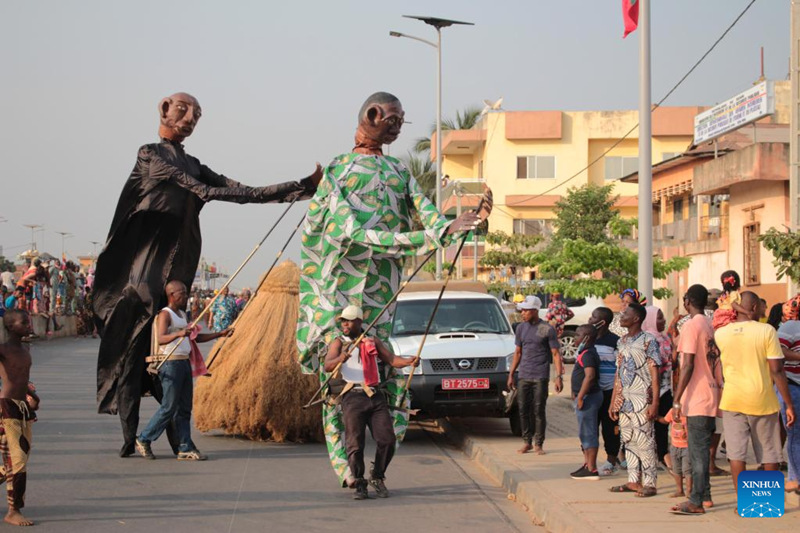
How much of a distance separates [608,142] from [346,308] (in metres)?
51.3

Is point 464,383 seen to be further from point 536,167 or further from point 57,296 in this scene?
point 536,167

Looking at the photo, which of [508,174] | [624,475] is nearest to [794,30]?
[624,475]

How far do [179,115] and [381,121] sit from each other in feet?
8.16

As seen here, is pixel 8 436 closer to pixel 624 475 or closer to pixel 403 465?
pixel 403 465

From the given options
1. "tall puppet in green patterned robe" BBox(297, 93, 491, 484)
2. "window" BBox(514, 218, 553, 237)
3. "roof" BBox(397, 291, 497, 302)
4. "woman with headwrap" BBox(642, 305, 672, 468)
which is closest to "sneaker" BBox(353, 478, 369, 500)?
"tall puppet in green patterned robe" BBox(297, 93, 491, 484)

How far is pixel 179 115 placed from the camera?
31.4ft

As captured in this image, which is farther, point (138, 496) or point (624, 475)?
point (624, 475)

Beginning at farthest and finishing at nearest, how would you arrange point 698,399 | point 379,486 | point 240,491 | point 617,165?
point 617,165, point 240,491, point 379,486, point 698,399

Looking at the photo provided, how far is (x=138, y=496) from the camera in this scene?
770cm

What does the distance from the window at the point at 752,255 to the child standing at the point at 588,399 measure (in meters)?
21.6

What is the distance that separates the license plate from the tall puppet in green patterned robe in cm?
365

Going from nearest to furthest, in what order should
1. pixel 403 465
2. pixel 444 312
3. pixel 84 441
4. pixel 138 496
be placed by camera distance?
pixel 138 496 → pixel 403 465 → pixel 84 441 → pixel 444 312

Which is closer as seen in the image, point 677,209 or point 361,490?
point 361,490

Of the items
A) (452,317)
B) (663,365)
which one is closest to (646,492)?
(663,365)
